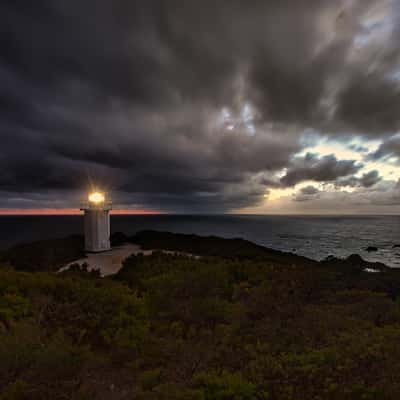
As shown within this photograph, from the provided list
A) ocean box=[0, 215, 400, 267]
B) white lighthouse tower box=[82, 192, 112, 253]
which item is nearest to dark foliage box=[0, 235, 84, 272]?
white lighthouse tower box=[82, 192, 112, 253]

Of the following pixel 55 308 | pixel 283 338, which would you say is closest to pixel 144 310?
pixel 55 308

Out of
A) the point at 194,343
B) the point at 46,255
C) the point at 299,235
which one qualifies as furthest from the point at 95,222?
the point at 299,235

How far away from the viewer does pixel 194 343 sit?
17.5 ft

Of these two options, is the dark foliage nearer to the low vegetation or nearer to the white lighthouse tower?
the white lighthouse tower

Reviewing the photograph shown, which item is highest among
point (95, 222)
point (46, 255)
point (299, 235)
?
point (95, 222)

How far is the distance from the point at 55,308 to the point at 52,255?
13955mm

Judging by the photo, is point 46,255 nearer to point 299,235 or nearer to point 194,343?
point 194,343

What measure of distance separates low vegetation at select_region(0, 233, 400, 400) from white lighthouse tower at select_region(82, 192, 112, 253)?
456 inches

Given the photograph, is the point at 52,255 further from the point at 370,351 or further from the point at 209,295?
the point at 370,351

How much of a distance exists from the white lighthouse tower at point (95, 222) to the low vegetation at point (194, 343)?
11.6 m

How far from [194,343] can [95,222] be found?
16.2 meters

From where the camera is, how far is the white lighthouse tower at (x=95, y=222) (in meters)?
18.9

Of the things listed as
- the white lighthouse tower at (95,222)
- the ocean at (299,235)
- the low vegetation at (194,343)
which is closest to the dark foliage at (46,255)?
the white lighthouse tower at (95,222)

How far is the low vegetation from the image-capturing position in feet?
12.0
